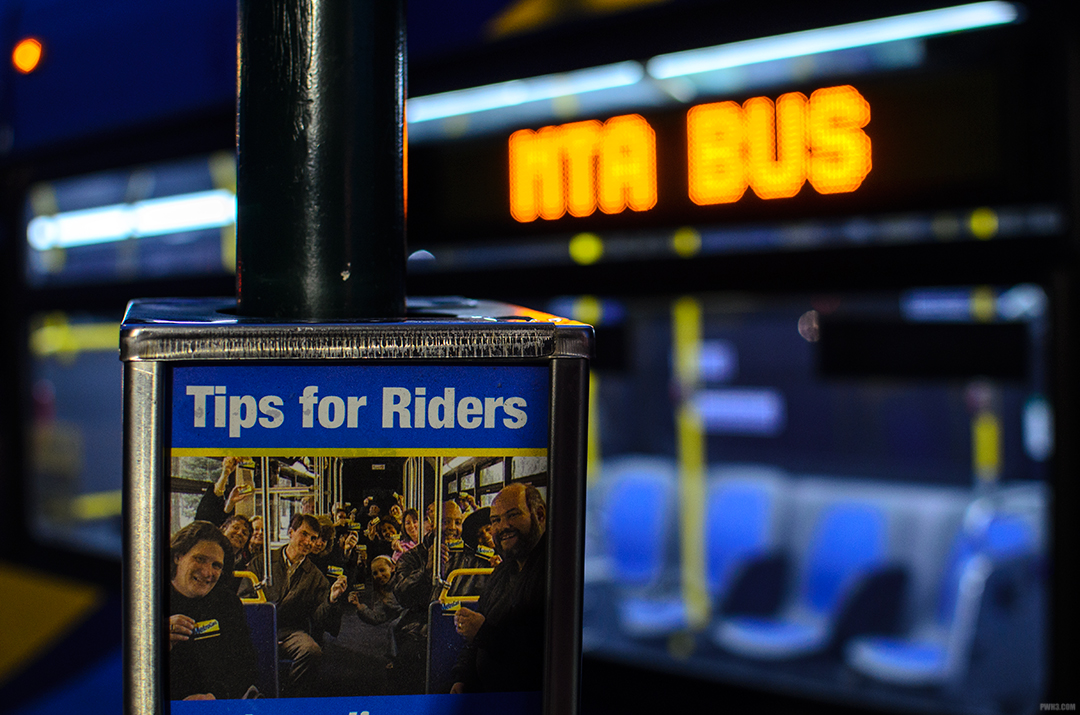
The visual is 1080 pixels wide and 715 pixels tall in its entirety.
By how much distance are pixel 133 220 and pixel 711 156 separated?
3.06 m

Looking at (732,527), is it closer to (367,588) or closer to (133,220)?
(133,220)

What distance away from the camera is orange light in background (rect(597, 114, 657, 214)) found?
213 cm

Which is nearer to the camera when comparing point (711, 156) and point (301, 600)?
point (301, 600)

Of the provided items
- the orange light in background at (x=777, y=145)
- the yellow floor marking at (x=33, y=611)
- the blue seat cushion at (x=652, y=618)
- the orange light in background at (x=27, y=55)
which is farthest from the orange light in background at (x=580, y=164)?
the blue seat cushion at (x=652, y=618)

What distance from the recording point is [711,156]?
206 cm

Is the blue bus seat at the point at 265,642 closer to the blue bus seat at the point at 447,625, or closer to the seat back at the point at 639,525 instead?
the blue bus seat at the point at 447,625

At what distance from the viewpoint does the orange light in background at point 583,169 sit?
Answer: 214 centimetres

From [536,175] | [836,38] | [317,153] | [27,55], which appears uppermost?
[27,55]

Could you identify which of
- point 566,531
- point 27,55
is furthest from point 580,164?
point 27,55

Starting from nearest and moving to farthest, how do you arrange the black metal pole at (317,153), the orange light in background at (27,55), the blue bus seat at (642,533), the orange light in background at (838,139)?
the black metal pole at (317,153) → the orange light in background at (838,139) → the orange light in background at (27,55) → the blue bus seat at (642,533)

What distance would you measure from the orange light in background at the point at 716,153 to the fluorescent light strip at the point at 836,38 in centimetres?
15

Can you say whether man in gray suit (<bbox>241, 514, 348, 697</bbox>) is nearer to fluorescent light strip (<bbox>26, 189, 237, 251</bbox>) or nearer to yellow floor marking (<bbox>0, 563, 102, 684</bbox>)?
yellow floor marking (<bbox>0, 563, 102, 684</bbox>)

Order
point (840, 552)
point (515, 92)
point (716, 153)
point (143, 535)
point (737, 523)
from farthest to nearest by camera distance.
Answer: point (737, 523), point (840, 552), point (515, 92), point (716, 153), point (143, 535)

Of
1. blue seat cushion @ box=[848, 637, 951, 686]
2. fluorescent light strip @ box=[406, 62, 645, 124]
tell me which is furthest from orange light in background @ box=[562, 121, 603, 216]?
blue seat cushion @ box=[848, 637, 951, 686]
